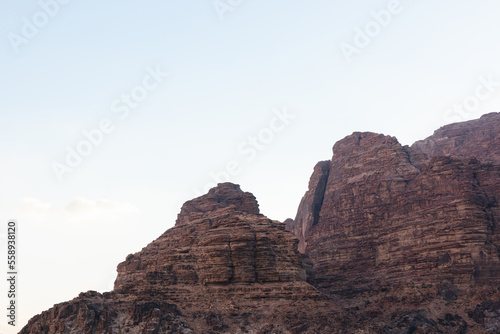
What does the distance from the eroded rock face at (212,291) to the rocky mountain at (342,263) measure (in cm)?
22

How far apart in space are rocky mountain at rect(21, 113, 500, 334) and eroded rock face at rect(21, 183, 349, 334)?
0.72 feet

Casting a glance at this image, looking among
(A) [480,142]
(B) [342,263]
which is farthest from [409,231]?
(A) [480,142]

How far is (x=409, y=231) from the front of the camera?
485ft

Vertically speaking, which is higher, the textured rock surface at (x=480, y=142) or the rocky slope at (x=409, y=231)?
the textured rock surface at (x=480, y=142)

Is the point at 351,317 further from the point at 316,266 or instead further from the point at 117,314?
the point at 316,266

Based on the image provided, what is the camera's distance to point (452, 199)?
143 metres

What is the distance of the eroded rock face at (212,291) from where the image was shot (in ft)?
335

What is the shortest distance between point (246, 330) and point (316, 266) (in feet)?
208

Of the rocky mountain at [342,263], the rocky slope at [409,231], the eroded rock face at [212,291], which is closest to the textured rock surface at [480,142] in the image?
the rocky slope at [409,231]

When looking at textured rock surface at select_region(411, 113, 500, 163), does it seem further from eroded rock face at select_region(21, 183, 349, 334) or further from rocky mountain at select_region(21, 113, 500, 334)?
eroded rock face at select_region(21, 183, 349, 334)

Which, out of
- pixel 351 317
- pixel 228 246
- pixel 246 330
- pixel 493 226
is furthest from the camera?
pixel 493 226

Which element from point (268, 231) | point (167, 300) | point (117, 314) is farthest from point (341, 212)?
point (117, 314)

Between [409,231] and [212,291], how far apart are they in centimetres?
5695

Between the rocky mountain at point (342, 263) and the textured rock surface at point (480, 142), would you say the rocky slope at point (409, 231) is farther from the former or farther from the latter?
the textured rock surface at point (480, 142)
